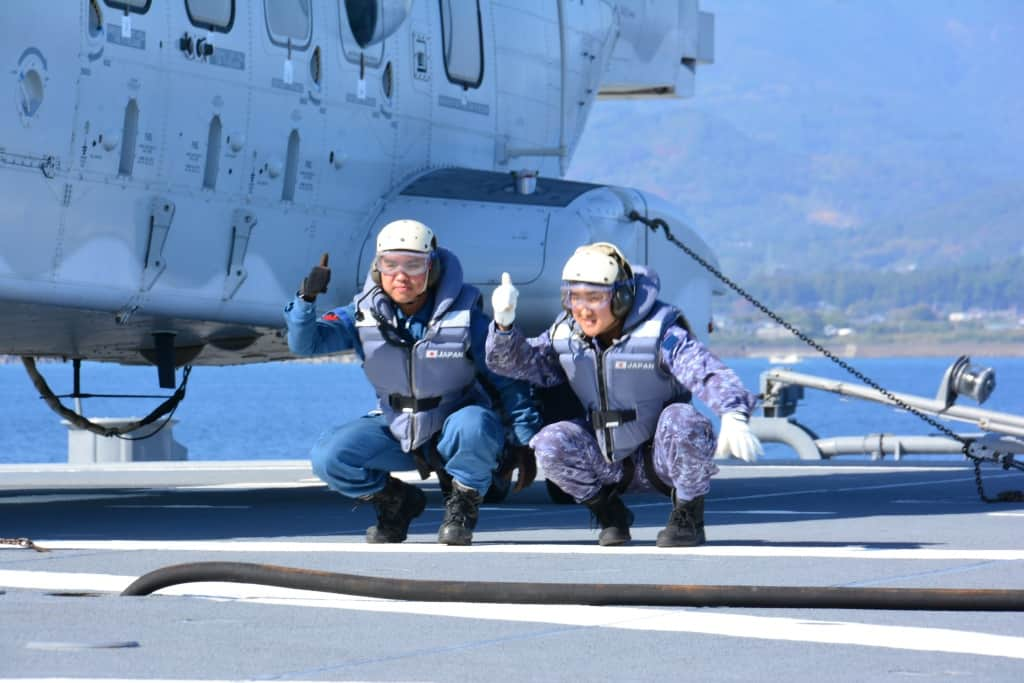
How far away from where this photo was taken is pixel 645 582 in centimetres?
648

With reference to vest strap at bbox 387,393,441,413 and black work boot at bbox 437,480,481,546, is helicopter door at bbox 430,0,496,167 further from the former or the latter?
black work boot at bbox 437,480,481,546

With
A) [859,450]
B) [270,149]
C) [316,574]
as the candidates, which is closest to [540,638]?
[316,574]

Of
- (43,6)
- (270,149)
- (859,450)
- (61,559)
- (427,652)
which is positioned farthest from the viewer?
(859,450)

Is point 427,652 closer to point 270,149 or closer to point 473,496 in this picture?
point 473,496

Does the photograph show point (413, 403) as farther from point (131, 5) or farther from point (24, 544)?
point (131, 5)

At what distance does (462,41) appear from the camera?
12.4m

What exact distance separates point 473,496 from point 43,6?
3243 millimetres

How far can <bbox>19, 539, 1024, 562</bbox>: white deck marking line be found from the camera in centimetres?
735

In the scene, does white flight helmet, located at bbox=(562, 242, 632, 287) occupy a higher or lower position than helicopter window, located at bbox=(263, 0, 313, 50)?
lower

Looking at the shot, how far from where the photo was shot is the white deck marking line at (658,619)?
5.05 m

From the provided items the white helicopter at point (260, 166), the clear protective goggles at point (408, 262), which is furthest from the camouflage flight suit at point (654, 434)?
the white helicopter at point (260, 166)

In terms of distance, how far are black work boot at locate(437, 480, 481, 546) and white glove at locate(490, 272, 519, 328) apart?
0.81 metres

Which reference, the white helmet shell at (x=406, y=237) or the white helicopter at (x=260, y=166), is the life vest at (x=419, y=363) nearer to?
the white helmet shell at (x=406, y=237)

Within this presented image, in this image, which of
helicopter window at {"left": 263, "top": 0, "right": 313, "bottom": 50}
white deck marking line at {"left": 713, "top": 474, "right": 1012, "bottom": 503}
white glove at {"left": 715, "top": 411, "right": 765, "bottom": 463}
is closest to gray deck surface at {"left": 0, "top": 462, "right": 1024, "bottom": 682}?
white deck marking line at {"left": 713, "top": 474, "right": 1012, "bottom": 503}
